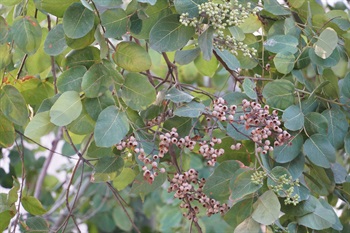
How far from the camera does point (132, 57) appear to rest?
3.28 feet

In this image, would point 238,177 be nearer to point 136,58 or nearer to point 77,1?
point 136,58

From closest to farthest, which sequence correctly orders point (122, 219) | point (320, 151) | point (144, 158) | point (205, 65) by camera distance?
point (144, 158)
point (320, 151)
point (205, 65)
point (122, 219)

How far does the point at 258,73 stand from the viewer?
1228 mm

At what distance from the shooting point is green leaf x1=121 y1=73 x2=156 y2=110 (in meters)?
Answer: 0.99

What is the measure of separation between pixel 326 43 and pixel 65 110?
40 centimetres

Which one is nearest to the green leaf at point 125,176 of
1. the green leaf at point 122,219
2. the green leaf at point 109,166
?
the green leaf at point 109,166

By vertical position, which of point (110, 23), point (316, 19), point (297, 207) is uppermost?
point (110, 23)

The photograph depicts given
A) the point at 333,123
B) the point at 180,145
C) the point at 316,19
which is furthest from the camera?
the point at 316,19

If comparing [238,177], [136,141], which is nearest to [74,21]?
[136,141]

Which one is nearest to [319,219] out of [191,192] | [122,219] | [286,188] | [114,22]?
[286,188]

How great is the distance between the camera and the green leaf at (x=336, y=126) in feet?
3.53

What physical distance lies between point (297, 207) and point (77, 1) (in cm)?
44

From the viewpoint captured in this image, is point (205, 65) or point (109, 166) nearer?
point (109, 166)

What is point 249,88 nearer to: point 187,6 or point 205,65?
point 187,6
